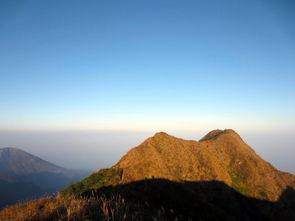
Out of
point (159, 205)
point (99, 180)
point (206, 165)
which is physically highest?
point (159, 205)

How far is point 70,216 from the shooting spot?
9.30 meters

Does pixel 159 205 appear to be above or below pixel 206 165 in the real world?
above

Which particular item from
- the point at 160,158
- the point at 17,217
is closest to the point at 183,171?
the point at 160,158

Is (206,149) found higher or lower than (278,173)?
higher

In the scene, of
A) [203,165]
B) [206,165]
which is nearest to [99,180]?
[203,165]

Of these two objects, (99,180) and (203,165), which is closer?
→ (99,180)

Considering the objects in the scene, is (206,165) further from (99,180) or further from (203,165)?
(99,180)

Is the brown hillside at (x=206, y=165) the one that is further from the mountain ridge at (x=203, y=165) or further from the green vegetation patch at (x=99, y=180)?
the green vegetation patch at (x=99, y=180)

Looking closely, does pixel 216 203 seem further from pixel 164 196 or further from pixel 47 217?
pixel 47 217

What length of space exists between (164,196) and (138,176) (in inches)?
765

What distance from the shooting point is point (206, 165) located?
90.8 meters

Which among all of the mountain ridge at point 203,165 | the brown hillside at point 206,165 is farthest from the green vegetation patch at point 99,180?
the brown hillside at point 206,165

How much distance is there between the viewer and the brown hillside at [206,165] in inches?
3167

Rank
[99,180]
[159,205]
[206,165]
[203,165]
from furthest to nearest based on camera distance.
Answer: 1. [206,165]
2. [203,165]
3. [99,180]
4. [159,205]
